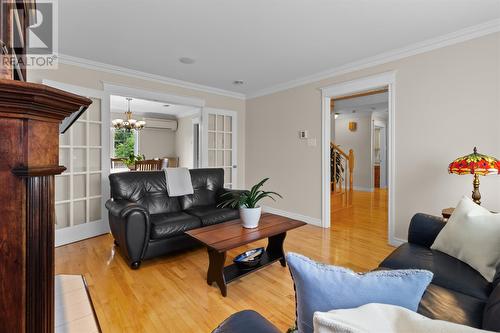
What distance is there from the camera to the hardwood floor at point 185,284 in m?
1.73

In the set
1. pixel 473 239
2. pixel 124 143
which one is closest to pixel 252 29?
pixel 473 239

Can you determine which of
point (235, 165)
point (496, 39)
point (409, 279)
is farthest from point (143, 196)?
point (496, 39)

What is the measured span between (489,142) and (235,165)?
3.82m

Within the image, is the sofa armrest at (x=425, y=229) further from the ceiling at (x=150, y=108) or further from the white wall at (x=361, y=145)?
the white wall at (x=361, y=145)

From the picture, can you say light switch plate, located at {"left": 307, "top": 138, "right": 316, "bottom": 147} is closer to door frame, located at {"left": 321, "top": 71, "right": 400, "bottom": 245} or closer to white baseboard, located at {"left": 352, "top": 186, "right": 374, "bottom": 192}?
door frame, located at {"left": 321, "top": 71, "right": 400, "bottom": 245}

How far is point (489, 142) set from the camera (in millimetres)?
2439

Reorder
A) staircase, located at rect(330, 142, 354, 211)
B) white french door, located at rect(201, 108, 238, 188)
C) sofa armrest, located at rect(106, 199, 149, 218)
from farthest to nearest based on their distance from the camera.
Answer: staircase, located at rect(330, 142, 354, 211)
white french door, located at rect(201, 108, 238, 188)
sofa armrest, located at rect(106, 199, 149, 218)

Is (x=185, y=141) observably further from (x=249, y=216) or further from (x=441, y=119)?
(x=441, y=119)

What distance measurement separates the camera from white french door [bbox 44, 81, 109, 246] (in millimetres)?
3205

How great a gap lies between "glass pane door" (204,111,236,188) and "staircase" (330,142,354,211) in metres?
2.02

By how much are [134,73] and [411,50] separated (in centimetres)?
374

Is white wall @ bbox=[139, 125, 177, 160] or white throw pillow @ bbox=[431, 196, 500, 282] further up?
white wall @ bbox=[139, 125, 177, 160]

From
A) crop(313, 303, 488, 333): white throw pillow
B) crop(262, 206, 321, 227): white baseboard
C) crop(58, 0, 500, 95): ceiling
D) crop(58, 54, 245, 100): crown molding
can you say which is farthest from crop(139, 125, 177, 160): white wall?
crop(313, 303, 488, 333): white throw pillow

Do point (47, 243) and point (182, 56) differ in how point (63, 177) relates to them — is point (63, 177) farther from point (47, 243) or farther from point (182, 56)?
point (47, 243)
